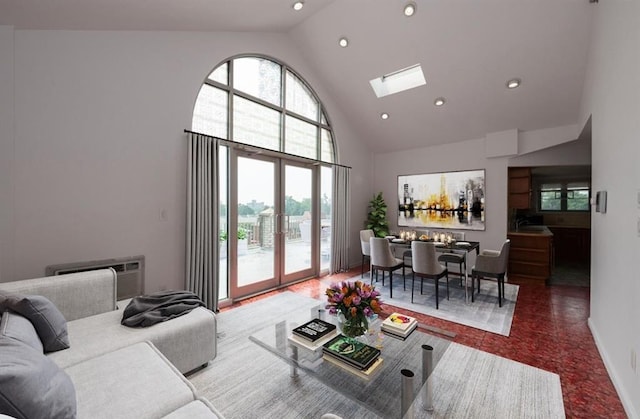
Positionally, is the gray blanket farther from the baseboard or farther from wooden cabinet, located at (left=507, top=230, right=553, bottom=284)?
wooden cabinet, located at (left=507, top=230, right=553, bottom=284)

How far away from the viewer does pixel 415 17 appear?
372 cm

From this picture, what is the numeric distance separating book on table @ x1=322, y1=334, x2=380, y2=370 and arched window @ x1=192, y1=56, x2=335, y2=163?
3.04 meters

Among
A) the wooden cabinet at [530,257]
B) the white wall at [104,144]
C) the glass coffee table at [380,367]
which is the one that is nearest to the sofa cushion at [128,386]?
the glass coffee table at [380,367]

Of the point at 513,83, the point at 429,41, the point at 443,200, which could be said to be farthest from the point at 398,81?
the point at 443,200

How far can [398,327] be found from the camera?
2.17m

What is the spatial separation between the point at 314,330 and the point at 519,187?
5.15 m

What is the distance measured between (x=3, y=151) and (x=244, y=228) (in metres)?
2.49

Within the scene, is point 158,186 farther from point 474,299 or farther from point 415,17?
point 474,299

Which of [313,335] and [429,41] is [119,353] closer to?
[313,335]

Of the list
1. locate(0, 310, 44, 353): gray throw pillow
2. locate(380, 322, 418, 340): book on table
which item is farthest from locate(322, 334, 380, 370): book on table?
locate(0, 310, 44, 353): gray throw pillow

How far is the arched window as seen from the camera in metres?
3.77

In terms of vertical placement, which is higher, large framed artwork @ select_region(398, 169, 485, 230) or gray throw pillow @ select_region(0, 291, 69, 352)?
large framed artwork @ select_region(398, 169, 485, 230)

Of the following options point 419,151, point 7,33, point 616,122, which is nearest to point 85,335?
point 7,33

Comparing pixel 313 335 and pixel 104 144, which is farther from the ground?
pixel 104 144
